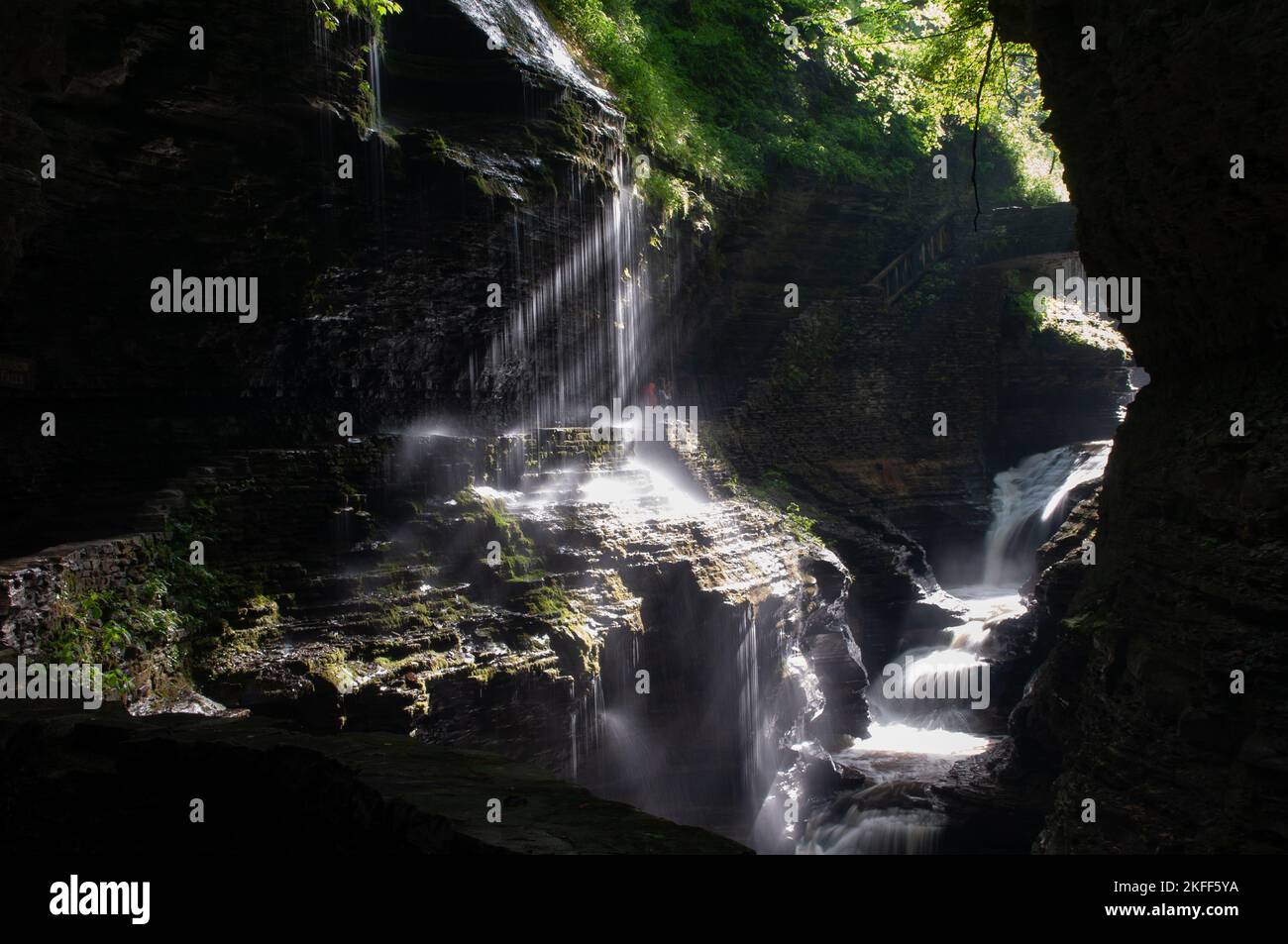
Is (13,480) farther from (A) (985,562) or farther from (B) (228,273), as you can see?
(A) (985,562)

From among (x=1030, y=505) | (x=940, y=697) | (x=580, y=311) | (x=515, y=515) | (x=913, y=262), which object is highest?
(x=913, y=262)

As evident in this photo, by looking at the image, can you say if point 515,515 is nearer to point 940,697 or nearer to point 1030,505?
point 940,697

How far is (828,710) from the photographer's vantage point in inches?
562

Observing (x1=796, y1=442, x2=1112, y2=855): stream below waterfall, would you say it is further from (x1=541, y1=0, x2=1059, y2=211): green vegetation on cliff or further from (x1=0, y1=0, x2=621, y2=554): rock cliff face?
(x1=0, y1=0, x2=621, y2=554): rock cliff face

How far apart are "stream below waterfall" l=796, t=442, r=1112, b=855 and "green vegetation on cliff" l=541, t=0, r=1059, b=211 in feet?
22.7

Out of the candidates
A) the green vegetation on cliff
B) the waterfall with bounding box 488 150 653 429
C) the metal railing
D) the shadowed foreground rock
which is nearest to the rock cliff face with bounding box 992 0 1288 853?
the shadowed foreground rock

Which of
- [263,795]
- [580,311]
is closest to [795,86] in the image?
[580,311]

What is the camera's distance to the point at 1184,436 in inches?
315

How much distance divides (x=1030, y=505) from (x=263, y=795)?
1878 centimetres

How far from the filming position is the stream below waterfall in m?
11.1

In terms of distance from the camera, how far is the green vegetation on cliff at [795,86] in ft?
50.9

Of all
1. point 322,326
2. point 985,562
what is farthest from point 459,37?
point 985,562

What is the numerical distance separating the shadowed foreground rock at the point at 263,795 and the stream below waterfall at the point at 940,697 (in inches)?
293
